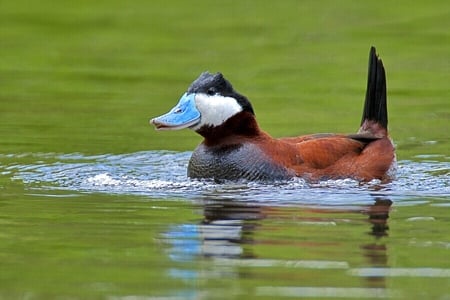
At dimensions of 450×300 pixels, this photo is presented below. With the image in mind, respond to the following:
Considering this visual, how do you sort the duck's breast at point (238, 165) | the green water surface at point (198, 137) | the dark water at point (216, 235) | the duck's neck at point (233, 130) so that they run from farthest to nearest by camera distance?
the duck's neck at point (233, 130)
the duck's breast at point (238, 165)
the green water surface at point (198, 137)
the dark water at point (216, 235)

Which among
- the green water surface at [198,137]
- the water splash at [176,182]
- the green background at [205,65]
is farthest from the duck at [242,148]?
the green background at [205,65]

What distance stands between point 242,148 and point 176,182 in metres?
0.61

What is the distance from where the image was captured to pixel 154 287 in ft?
23.6

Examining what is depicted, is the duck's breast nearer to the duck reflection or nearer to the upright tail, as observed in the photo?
the duck reflection

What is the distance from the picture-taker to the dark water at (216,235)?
7.26 meters

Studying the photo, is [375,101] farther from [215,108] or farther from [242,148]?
[215,108]

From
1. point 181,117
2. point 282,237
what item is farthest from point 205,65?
point 282,237

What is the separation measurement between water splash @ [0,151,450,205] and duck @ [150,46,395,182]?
0.37 ft

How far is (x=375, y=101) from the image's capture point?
1212cm

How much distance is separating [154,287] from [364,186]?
13.3 feet

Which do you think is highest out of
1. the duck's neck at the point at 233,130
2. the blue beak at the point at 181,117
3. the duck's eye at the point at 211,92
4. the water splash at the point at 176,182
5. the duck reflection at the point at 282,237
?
the duck's eye at the point at 211,92

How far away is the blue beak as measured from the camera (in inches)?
424

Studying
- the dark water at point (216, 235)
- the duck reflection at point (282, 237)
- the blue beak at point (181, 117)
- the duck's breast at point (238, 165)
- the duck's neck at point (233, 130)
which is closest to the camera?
the dark water at point (216, 235)

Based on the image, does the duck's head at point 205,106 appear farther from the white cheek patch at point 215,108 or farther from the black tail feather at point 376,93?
the black tail feather at point 376,93
